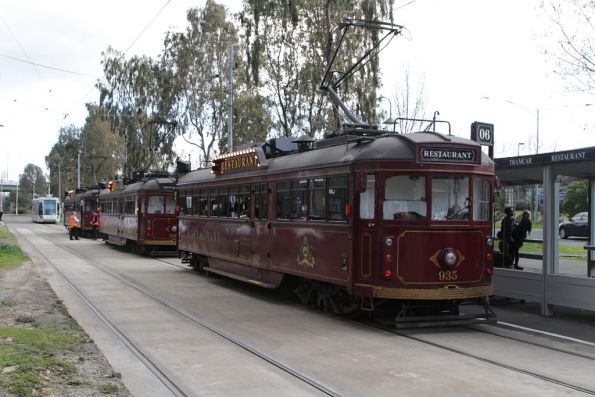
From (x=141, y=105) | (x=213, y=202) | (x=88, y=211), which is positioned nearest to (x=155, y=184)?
(x=213, y=202)

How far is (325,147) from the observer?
11812 millimetres

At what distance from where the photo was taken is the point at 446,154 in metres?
9.78

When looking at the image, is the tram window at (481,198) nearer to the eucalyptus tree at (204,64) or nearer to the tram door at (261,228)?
the tram door at (261,228)

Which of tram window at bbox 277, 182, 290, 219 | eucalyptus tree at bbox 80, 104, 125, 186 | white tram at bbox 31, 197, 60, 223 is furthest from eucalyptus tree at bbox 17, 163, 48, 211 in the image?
tram window at bbox 277, 182, 290, 219

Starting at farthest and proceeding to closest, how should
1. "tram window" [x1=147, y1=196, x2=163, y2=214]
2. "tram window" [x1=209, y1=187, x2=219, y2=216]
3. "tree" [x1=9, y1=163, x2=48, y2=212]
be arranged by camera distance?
"tree" [x1=9, y1=163, x2=48, y2=212]
"tram window" [x1=147, y1=196, x2=163, y2=214]
"tram window" [x1=209, y1=187, x2=219, y2=216]

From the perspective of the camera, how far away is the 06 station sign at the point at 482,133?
41.0 ft

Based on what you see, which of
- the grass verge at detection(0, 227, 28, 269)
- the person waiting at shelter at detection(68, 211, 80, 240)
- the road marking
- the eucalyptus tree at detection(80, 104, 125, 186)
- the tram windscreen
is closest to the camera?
the road marking

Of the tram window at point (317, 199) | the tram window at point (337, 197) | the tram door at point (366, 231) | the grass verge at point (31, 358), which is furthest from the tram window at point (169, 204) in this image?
the tram door at point (366, 231)

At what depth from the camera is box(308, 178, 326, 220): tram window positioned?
10969mm

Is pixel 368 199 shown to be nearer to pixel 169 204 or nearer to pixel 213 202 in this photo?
pixel 213 202

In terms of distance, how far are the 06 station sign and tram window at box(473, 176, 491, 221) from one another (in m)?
2.34

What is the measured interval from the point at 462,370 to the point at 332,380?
1.54 metres

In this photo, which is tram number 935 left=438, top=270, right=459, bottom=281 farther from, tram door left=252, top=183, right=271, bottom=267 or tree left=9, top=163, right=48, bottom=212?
tree left=9, top=163, right=48, bottom=212

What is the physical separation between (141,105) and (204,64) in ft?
35.5
